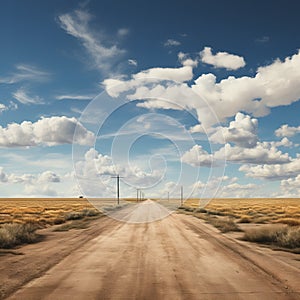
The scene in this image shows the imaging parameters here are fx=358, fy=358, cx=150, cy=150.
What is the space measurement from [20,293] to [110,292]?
5.98 feet

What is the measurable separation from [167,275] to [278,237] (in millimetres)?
8720

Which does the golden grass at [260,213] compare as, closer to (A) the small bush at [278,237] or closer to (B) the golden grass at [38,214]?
(A) the small bush at [278,237]

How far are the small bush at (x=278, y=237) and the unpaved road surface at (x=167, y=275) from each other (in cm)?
185

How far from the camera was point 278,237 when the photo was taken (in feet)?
52.3

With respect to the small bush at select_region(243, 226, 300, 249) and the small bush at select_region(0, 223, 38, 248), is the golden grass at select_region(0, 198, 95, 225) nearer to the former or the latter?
the small bush at select_region(0, 223, 38, 248)

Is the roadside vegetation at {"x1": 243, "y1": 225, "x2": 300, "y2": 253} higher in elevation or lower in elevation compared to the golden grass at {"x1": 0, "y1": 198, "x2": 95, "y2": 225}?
lower

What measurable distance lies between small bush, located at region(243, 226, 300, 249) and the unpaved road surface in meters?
1.85

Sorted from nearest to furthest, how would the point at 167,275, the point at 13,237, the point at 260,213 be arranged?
the point at 167,275 < the point at 13,237 < the point at 260,213

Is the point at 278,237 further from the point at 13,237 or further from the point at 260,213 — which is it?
the point at 260,213

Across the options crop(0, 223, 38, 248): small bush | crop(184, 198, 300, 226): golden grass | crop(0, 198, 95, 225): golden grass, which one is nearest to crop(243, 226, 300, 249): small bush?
crop(184, 198, 300, 226): golden grass

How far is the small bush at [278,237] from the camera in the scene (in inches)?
583

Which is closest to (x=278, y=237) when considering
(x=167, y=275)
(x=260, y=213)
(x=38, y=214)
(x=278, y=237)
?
(x=278, y=237)

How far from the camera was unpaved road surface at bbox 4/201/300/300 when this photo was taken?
7.29 meters

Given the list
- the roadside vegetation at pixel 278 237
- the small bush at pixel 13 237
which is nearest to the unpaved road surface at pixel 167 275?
the roadside vegetation at pixel 278 237
